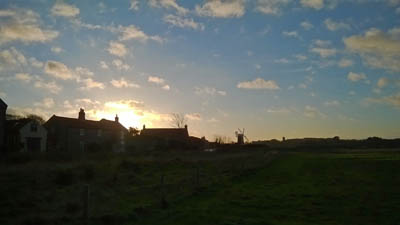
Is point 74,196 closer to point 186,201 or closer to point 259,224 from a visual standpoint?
point 186,201

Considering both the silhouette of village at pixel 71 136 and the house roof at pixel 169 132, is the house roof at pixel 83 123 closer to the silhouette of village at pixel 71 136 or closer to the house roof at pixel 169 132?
the silhouette of village at pixel 71 136

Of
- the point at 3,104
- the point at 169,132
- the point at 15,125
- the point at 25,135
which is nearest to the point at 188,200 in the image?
the point at 3,104

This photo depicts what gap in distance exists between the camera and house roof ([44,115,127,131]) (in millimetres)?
73188

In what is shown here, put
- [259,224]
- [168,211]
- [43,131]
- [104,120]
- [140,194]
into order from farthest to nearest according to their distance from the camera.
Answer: [104,120] → [43,131] → [140,194] → [168,211] → [259,224]

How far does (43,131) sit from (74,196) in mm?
50437

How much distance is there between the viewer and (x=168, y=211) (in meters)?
16.0

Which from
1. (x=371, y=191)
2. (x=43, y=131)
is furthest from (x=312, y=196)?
(x=43, y=131)

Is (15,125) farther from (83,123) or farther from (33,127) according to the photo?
(83,123)

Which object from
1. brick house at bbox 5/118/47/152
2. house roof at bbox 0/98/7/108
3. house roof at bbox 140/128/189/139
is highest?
house roof at bbox 0/98/7/108

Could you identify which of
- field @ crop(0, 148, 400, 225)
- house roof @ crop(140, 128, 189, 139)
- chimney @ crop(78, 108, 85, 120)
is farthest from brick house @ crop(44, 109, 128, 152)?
field @ crop(0, 148, 400, 225)

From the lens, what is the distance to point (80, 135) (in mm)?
74875

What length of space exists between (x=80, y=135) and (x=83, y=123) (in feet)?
12.1

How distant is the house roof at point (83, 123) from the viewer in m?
73.2

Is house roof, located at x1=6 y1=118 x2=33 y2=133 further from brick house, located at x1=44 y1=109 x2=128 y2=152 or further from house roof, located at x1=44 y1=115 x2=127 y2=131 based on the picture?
house roof, located at x1=44 y1=115 x2=127 y2=131
